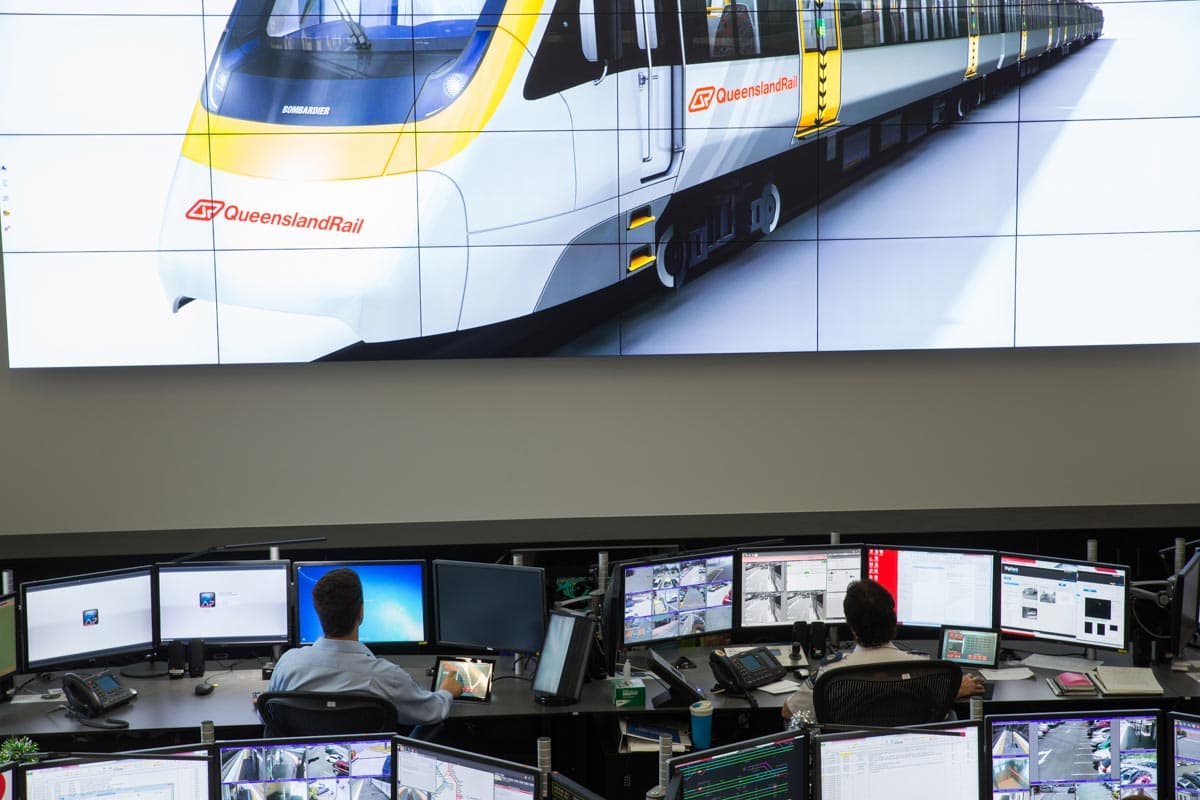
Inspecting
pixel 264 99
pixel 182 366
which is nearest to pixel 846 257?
pixel 264 99

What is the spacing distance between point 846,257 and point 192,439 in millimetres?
3149

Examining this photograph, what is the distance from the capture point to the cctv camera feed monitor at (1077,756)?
2.78 m

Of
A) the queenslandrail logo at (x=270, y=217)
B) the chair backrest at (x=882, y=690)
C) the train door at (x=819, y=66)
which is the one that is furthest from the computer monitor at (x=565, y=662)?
the train door at (x=819, y=66)

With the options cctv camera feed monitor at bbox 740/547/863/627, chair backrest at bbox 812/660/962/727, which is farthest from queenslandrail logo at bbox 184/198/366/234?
chair backrest at bbox 812/660/962/727

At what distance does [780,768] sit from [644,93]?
3.36 metres

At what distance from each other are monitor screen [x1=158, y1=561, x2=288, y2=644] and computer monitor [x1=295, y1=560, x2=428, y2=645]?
0.25 ft

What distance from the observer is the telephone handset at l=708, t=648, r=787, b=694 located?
13.0ft

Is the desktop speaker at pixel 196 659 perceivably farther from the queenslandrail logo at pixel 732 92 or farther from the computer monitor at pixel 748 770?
the queenslandrail logo at pixel 732 92

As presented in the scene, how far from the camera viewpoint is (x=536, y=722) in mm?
4125

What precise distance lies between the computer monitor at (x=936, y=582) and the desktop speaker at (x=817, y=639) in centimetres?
27

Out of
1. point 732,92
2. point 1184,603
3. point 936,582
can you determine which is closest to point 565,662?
point 936,582

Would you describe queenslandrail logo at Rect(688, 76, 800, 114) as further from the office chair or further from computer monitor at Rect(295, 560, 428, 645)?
the office chair

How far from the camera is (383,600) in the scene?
4223 millimetres

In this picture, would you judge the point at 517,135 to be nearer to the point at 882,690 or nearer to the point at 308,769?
the point at 882,690
